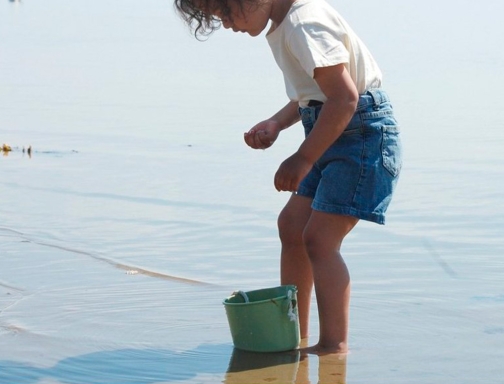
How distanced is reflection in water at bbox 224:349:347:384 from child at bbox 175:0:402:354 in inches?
3.4

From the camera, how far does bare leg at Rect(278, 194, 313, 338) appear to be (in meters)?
4.04

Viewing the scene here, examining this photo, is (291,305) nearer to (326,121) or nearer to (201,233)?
(326,121)

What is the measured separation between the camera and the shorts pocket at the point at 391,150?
12.7 feet

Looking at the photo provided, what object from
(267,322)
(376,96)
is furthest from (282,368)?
(376,96)

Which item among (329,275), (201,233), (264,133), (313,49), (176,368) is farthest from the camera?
(201,233)

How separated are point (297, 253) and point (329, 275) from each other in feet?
0.80

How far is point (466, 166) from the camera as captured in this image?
7773mm

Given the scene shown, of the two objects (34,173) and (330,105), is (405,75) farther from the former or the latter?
(330,105)

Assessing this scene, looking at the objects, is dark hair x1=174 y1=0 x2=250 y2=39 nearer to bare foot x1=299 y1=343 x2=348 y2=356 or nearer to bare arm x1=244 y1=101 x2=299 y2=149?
bare arm x1=244 y1=101 x2=299 y2=149

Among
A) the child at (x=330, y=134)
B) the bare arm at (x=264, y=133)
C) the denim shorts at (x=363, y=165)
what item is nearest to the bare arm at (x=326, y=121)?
the child at (x=330, y=134)

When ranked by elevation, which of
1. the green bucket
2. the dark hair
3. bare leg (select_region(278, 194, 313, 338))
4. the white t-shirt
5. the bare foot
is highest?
the dark hair

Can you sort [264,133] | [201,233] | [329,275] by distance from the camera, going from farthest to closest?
[201,233] < [264,133] < [329,275]

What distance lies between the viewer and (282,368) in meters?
3.77

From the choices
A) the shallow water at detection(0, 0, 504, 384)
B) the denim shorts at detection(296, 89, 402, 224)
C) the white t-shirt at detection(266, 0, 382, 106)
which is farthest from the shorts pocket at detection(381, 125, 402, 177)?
the shallow water at detection(0, 0, 504, 384)
